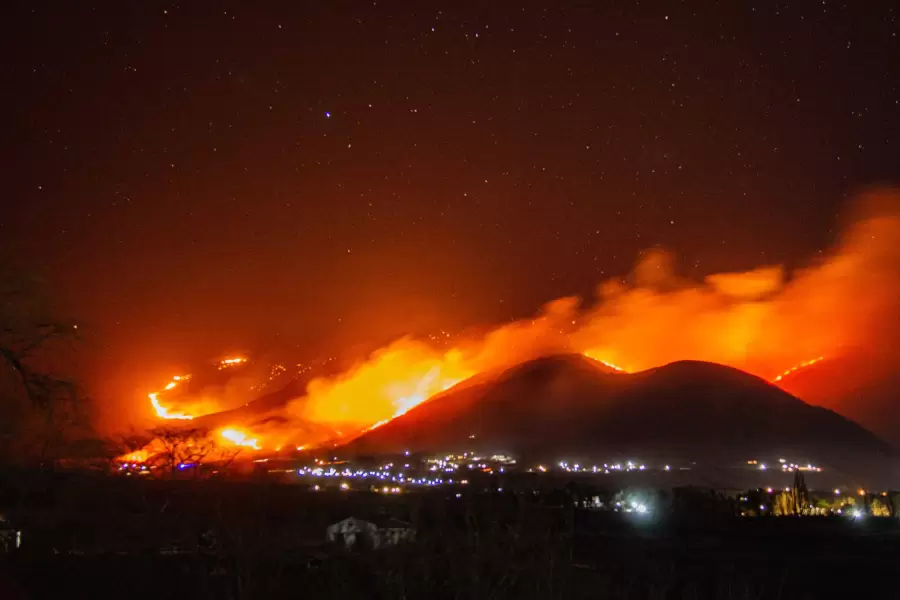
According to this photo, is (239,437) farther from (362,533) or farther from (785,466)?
(362,533)

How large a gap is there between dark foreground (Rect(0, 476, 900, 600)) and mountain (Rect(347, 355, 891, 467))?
75.2m

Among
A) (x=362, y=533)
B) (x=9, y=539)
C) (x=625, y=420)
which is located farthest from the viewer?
(x=625, y=420)

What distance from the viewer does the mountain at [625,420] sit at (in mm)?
115500

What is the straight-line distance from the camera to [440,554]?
14398 millimetres

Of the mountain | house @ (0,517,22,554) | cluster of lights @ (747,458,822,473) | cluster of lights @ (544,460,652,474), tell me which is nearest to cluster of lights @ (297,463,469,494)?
cluster of lights @ (544,460,652,474)

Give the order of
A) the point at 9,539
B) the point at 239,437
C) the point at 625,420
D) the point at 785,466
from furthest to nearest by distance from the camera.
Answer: the point at 625,420, the point at 239,437, the point at 785,466, the point at 9,539

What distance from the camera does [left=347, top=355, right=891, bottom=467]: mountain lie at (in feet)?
379

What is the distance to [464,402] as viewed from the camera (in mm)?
138125

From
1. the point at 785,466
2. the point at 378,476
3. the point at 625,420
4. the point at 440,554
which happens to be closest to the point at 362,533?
the point at 440,554

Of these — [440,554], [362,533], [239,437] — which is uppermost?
[239,437]

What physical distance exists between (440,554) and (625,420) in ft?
380

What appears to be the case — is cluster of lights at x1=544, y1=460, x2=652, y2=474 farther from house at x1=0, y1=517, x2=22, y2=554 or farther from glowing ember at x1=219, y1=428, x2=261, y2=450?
house at x1=0, y1=517, x2=22, y2=554

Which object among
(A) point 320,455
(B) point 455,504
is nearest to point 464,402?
(A) point 320,455

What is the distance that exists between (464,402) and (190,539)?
118024 millimetres
